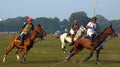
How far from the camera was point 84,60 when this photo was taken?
22953 mm

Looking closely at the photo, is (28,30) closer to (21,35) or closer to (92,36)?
(21,35)

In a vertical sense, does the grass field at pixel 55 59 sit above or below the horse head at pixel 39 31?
below

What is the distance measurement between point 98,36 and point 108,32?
1.97 feet

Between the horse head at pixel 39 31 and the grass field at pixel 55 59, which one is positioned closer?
the grass field at pixel 55 59

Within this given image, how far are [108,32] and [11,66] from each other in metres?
5.92

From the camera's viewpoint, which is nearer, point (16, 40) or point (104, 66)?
point (104, 66)

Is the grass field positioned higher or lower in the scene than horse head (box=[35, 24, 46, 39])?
lower

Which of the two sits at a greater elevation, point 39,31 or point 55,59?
point 39,31

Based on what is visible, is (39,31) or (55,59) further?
(55,59)

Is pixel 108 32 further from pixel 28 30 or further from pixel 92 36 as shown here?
pixel 28 30

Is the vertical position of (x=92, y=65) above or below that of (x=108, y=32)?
below

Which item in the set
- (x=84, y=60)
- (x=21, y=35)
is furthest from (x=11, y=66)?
(x=84, y=60)

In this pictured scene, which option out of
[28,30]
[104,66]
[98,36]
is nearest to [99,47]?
[98,36]

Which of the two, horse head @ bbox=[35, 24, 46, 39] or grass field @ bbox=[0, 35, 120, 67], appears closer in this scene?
grass field @ bbox=[0, 35, 120, 67]
